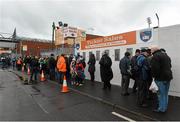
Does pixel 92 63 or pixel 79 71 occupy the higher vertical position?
pixel 92 63

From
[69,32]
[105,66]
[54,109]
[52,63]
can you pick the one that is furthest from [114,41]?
[54,109]

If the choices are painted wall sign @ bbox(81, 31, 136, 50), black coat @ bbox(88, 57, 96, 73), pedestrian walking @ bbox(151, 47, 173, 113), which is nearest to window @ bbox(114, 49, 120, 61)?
painted wall sign @ bbox(81, 31, 136, 50)

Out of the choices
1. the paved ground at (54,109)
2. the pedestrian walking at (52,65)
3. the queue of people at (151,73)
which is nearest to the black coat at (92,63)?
the pedestrian walking at (52,65)

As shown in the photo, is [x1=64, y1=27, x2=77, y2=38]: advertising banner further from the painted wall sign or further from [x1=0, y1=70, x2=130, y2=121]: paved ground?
[x1=0, y1=70, x2=130, y2=121]: paved ground

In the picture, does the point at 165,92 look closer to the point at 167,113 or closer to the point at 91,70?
the point at 167,113

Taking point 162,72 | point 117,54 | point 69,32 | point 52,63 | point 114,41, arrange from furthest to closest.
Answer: point 52,63 → point 69,32 → point 114,41 → point 117,54 → point 162,72

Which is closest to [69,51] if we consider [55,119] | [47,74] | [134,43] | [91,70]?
[47,74]

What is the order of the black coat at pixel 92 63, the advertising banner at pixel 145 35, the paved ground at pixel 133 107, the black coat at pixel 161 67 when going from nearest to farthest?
the paved ground at pixel 133 107 < the black coat at pixel 161 67 < the advertising banner at pixel 145 35 < the black coat at pixel 92 63

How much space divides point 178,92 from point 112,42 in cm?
568

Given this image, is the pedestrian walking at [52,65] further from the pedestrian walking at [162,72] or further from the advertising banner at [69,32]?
the pedestrian walking at [162,72]

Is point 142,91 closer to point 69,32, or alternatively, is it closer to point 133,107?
point 133,107

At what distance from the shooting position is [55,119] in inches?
255

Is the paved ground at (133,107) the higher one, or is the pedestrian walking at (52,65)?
the pedestrian walking at (52,65)

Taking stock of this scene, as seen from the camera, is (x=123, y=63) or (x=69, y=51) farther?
(x=69, y=51)
